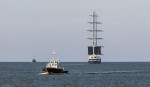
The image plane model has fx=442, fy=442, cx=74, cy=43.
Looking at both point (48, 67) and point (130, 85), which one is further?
point (48, 67)

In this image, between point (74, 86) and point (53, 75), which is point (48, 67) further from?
point (74, 86)

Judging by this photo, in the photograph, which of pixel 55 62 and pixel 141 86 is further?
pixel 55 62

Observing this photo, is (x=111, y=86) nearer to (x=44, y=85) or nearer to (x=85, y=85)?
(x=85, y=85)

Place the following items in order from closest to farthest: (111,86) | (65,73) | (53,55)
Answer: (111,86) → (53,55) → (65,73)

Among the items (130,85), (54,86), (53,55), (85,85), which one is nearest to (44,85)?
(54,86)

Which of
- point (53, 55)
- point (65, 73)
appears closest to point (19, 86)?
point (53, 55)

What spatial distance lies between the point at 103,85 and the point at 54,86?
9551 mm

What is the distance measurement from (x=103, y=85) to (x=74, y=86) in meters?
5.94

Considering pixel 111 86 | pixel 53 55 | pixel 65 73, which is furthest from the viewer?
pixel 65 73

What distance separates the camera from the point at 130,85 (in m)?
84.0

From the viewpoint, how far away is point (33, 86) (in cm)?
8281

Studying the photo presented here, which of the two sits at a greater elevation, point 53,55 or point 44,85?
point 53,55

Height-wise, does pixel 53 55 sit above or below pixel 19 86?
above

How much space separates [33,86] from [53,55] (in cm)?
3044
